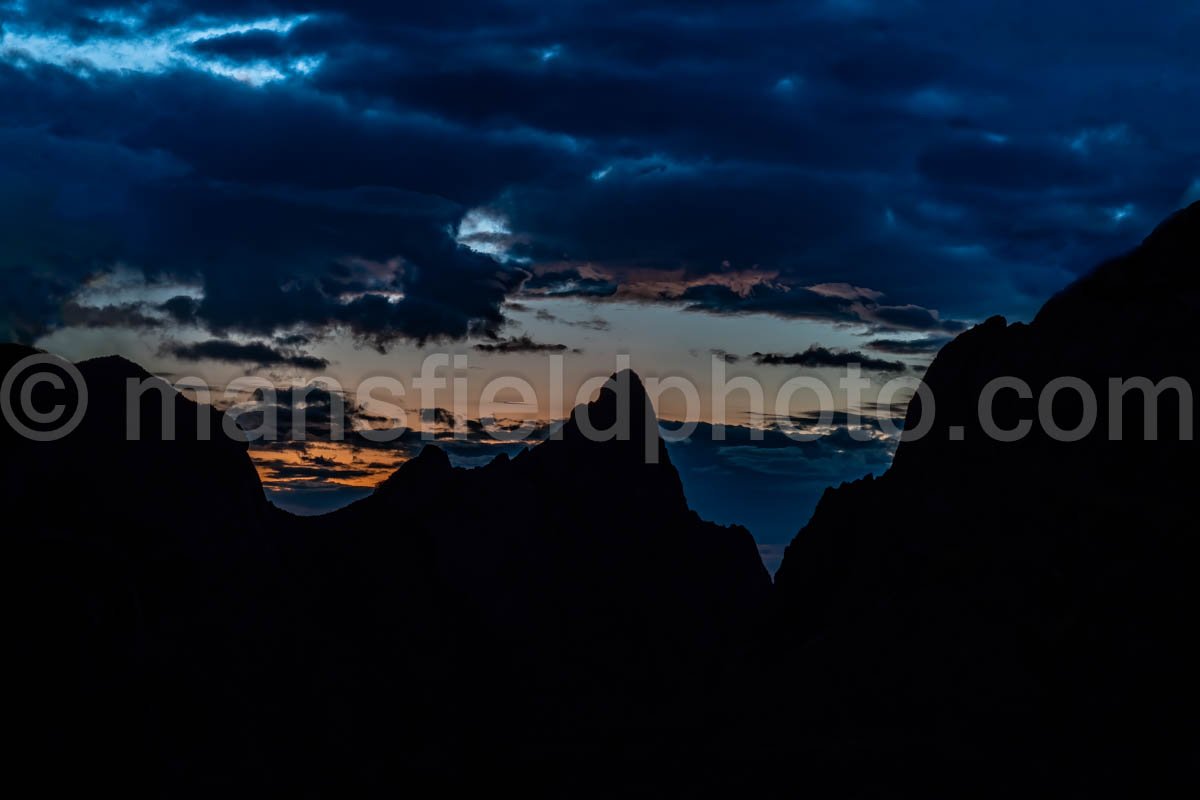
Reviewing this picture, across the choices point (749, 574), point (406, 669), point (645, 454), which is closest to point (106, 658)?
point (406, 669)

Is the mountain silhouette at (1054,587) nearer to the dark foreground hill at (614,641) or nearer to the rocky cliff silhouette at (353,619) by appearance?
the dark foreground hill at (614,641)

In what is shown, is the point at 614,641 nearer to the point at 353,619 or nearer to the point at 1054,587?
the point at 353,619

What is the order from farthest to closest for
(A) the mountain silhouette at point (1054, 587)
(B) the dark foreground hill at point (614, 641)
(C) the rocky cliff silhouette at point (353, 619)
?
(C) the rocky cliff silhouette at point (353, 619), (B) the dark foreground hill at point (614, 641), (A) the mountain silhouette at point (1054, 587)

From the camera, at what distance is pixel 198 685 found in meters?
56.1

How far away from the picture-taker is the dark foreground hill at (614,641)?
36.0 m

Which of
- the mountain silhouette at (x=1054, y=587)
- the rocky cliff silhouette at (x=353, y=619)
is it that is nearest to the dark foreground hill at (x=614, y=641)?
the mountain silhouette at (x=1054, y=587)

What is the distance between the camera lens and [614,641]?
94.1m

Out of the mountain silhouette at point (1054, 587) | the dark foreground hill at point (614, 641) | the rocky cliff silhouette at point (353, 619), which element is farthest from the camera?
the rocky cliff silhouette at point (353, 619)

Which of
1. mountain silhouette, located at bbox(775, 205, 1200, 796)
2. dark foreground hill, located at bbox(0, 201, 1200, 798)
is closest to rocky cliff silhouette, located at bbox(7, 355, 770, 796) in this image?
dark foreground hill, located at bbox(0, 201, 1200, 798)

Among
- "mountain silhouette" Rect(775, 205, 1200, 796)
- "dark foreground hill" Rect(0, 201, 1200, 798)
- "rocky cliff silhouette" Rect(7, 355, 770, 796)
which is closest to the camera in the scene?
"mountain silhouette" Rect(775, 205, 1200, 796)

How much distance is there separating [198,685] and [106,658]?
6.35m

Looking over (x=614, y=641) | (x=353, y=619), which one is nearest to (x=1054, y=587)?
(x=353, y=619)

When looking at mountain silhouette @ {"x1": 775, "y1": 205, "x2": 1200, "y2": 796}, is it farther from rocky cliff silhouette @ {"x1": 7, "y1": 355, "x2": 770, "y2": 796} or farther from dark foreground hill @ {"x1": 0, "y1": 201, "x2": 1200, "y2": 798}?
rocky cliff silhouette @ {"x1": 7, "y1": 355, "x2": 770, "y2": 796}

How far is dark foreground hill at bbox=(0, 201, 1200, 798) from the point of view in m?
36.0
